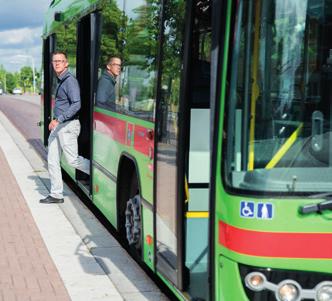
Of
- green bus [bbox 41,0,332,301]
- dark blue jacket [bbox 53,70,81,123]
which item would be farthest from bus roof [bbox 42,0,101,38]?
green bus [bbox 41,0,332,301]

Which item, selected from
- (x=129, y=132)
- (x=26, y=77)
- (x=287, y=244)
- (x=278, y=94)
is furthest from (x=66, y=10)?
(x=26, y=77)

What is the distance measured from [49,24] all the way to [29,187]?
3649mm

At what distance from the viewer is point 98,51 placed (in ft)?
Result: 24.6

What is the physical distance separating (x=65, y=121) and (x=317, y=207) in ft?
18.0

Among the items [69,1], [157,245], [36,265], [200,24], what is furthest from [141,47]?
[69,1]

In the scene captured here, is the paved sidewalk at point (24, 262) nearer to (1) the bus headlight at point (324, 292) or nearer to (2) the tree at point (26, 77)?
(1) the bus headlight at point (324, 292)

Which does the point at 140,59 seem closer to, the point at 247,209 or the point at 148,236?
the point at 148,236

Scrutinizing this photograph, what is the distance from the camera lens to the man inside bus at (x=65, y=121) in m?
8.33

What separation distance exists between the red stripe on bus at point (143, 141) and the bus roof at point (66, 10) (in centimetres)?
253

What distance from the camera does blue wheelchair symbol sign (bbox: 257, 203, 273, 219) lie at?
11.2 ft

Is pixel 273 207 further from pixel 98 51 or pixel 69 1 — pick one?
pixel 69 1

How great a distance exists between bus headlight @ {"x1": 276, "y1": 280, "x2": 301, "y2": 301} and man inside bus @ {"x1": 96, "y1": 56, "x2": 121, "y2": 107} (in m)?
3.65

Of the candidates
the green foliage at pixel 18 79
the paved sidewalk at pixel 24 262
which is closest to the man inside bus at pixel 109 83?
the paved sidewalk at pixel 24 262

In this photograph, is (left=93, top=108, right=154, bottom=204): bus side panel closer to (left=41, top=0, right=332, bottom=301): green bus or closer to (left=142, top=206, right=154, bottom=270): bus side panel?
(left=142, top=206, right=154, bottom=270): bus side panel
